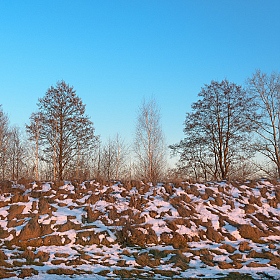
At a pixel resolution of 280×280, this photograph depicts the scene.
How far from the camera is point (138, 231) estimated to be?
8984mm

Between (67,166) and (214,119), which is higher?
(214,119)

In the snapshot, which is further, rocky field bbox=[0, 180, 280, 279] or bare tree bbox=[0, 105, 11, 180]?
bare tree bbox=[0, 105, 11, 180]

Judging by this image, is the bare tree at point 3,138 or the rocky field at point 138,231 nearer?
the rocky field at point 138,231

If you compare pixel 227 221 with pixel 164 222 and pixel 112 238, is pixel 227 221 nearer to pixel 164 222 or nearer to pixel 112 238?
pixel 164 222

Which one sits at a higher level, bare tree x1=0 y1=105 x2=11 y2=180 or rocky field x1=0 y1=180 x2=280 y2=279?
bare tree x1=0 y1=105 x2=11 y2=180

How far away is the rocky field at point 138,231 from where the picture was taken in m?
6.63

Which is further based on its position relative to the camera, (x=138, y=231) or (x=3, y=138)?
(x=3, y=138)

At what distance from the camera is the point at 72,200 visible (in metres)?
10.9

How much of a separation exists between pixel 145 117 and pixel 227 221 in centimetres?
1290

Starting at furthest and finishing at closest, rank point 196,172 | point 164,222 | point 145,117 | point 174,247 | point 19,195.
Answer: point 196,172 → point 145,117 → point 19,195 → point 164,222 → point 174,247

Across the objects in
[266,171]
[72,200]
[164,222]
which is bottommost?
[164,222]

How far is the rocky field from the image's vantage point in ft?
21.8

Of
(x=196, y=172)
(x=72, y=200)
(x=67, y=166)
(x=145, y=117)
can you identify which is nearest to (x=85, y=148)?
(x=67, y=166)

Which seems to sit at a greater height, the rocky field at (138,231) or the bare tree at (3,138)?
the bare tree at (3,138)
